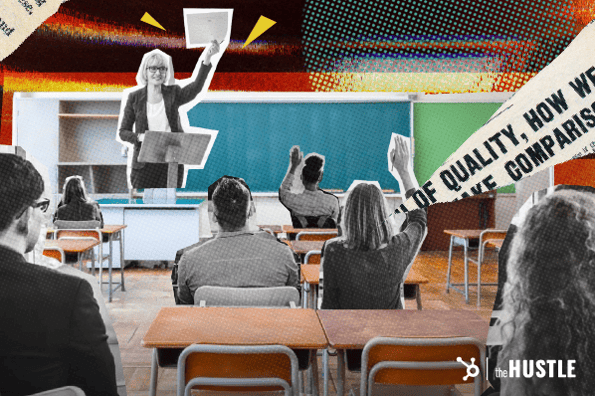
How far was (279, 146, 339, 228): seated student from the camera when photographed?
386cm

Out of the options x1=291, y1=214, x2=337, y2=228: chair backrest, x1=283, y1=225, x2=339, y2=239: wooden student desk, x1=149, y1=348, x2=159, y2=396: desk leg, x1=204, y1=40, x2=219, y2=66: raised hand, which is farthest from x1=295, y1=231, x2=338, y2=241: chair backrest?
x1=204, y1=40, x2=219, y2=66: raised hand

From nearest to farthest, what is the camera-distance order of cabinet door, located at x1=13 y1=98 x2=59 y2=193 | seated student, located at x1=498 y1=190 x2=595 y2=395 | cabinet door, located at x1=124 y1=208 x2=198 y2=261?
seated student, located at x1=498 y1=190 x2=595 y2=395 → cabinet door, located at x1=13 y1=98 x2=59 y2=193 → cabinet door, located at x1=124 y1=208 x2=198 y2=261

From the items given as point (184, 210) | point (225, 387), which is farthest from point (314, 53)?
point (184, 210)

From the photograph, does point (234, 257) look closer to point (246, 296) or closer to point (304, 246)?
point (246, 296)

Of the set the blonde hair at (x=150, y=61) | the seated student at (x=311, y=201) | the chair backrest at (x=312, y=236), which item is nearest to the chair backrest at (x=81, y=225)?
the seated student at (x=311, y=201)

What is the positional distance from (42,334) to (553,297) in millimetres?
1083

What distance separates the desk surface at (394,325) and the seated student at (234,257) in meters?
0.41

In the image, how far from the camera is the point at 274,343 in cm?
124

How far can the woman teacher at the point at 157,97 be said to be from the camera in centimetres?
116

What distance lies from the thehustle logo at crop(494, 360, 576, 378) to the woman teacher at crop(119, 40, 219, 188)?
3.11 ft

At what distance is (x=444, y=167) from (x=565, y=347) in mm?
481

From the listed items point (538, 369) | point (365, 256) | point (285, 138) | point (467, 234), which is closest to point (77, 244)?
point (365, 256)

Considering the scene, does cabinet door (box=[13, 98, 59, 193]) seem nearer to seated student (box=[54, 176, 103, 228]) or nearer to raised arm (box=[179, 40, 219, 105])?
raised arm (box=[179, 40, 219, 105])

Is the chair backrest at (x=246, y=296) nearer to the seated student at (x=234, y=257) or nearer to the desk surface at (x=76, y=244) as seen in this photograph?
the seated student at (x=234, y=257)
